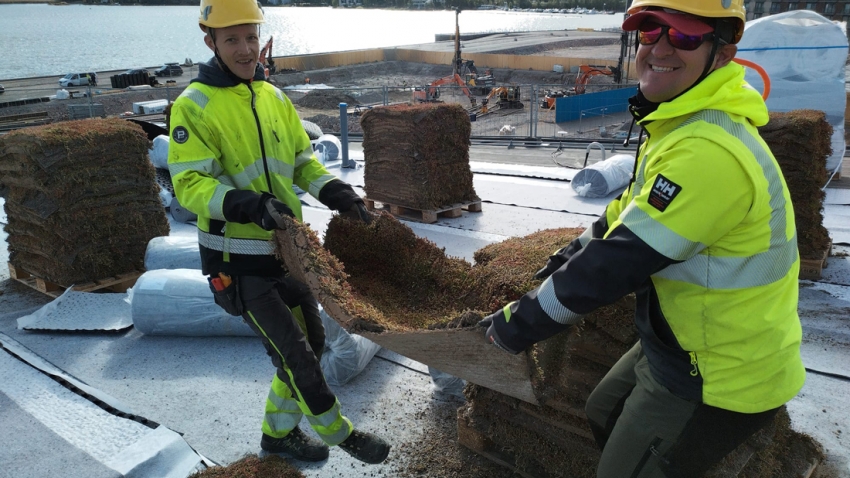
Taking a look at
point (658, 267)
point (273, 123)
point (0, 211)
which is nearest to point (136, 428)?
point (273, 123)

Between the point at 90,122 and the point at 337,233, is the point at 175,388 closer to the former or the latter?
the point at 337,233

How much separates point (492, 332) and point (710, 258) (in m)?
0.84

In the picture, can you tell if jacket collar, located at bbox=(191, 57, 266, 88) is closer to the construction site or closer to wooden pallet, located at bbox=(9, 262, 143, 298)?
the construction site

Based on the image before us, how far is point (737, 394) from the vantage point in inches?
79.4

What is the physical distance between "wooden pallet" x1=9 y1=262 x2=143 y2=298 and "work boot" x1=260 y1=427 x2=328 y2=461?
3412 millimetres

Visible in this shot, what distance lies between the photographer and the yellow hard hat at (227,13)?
10.3 ft

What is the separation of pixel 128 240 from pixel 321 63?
49.9 metres

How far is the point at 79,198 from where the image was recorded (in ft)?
19.5

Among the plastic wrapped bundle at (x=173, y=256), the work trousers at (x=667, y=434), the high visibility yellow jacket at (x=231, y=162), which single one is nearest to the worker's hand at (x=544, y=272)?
the work trousers at (x=667, y=434)

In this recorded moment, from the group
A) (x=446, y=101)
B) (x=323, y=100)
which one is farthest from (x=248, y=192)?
(x=323, y=100)

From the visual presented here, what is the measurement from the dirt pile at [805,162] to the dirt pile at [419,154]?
3933 mm

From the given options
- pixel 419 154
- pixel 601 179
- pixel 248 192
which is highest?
pixel 248 192

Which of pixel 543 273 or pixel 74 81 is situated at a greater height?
pixel 74 81

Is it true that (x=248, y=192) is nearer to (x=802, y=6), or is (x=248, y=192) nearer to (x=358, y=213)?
(x=358, y=213)
